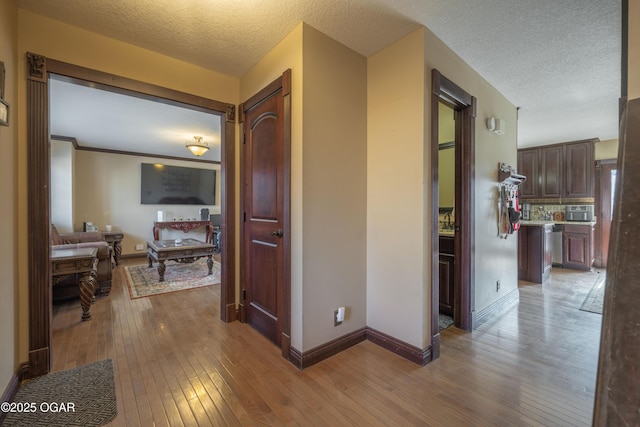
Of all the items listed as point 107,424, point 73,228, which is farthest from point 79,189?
point 107,424

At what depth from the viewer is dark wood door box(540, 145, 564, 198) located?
17.3ft

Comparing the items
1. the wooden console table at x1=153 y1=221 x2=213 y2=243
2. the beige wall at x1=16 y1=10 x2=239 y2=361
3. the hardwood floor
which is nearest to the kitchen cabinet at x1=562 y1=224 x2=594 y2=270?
the hardwood floor

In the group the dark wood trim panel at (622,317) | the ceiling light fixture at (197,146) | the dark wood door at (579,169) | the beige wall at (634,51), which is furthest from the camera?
the dark wood door at (579,169)

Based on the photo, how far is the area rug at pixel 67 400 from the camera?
145 centimetres

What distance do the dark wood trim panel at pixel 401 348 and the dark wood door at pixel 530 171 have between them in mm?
5229

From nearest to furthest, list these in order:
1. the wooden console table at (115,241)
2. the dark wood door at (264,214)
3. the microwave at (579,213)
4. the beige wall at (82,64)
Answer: the beige wall at (82,64) < the dark wood door at (264,214) < the microwave at (579,213) < the wooden console table at (115,241)

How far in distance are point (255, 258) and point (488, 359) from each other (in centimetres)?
205

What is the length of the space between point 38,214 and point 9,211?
6.9 inches

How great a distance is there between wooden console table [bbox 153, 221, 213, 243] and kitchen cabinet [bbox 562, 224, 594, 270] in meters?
7.56

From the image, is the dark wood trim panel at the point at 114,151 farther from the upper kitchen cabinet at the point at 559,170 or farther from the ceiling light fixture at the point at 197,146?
the upper kitchen cabinet at the point at 559,170

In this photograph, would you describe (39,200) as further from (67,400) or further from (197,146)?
(197,146)

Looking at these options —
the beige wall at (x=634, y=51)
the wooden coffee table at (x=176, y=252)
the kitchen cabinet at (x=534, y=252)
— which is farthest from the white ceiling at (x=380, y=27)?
the wooden coffee table at (x=176, y=252)

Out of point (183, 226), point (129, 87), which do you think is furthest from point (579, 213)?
point (183, 226)

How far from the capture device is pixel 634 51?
949 millimetres
